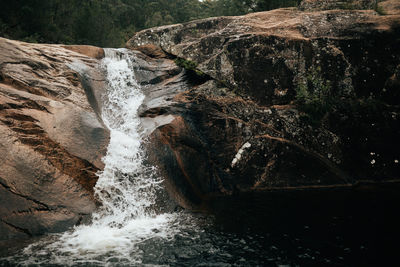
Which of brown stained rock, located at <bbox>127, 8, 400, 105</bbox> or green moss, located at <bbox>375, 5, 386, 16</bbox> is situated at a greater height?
green moss, located at <bbox>375, 5, 386, 16</bbox>

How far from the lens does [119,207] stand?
6.41 meters

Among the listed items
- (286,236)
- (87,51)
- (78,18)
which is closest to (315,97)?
(286,236)

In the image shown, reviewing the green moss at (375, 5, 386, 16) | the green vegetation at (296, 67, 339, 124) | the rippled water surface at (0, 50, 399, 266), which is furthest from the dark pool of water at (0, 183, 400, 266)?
the green moss at (375, 5, 386, 16)

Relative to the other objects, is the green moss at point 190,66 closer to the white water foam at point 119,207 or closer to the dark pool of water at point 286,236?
the white water foam at point 119,207

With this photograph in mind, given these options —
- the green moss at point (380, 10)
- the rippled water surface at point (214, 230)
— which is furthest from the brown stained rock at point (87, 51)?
the green moss at point (380, 10)

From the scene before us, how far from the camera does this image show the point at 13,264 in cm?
420

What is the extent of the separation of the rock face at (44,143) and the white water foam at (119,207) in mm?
362

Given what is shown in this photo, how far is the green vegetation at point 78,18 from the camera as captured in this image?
15.9 meters

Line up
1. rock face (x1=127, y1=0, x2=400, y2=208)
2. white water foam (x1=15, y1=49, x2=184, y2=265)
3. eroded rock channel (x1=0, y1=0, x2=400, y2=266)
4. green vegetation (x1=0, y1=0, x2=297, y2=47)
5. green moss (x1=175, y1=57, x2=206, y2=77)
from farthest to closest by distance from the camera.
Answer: green vegetation (x1=0, y1=0, x2=297, y2=47) → green moss (x1=175, y1=57, x2=206, y2=77) → rock face (x1=127, y1=0, x2=400, y2=208) → eroded rock channel (x1=0, y1=0, x2=400, y2=266) → white water foam (x1=15, y1=49, x2=184, y2=265)

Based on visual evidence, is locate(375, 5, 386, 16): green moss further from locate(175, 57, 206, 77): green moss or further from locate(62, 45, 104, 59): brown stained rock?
locate(62, 45, 104, 59): brown stained rock

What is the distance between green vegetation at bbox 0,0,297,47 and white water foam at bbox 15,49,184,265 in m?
10.2

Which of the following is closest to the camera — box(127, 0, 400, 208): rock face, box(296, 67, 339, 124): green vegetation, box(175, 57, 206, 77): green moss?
box(127, 0, 400, 208): rock face

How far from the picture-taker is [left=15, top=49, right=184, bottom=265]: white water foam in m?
4.65

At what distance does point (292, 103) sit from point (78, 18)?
18.4 metres
